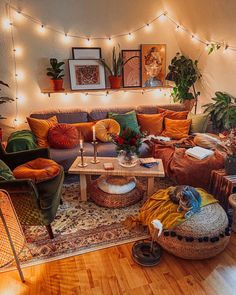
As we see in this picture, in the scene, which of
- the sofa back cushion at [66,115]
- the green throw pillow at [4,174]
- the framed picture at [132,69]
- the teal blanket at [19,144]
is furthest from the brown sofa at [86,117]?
the green throw pillow at [4,174]

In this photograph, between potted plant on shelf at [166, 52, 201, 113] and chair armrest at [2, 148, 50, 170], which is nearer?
chair armrest at [2, 148, 50, 170]

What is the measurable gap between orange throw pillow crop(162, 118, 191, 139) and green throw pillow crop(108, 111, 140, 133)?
50 cm

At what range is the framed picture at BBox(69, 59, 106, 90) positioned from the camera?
12.5ft

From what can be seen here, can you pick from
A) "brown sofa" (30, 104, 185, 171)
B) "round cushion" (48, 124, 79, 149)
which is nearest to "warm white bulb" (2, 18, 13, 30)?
"brown sofa" (30, 104, 185, 171)

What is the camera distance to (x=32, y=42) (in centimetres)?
359

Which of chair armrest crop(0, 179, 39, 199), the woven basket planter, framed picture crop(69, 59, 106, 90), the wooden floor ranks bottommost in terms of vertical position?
the wooden floor

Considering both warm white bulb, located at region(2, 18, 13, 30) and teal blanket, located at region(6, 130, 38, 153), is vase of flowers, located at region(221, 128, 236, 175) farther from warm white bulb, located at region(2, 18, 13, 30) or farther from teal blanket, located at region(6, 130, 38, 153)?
warm white bulb, located at region(2, 18, 13, 30)

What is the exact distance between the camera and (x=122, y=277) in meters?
1.83

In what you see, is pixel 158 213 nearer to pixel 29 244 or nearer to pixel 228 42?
pixel 29 244

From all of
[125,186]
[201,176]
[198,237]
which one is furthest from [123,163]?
[198,237]

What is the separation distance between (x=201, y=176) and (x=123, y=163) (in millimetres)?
936

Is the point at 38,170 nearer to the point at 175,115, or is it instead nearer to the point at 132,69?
the point at 175,115

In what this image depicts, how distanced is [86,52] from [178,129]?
193 centimetres

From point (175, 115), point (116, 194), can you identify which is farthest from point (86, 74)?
point (116, 194)
